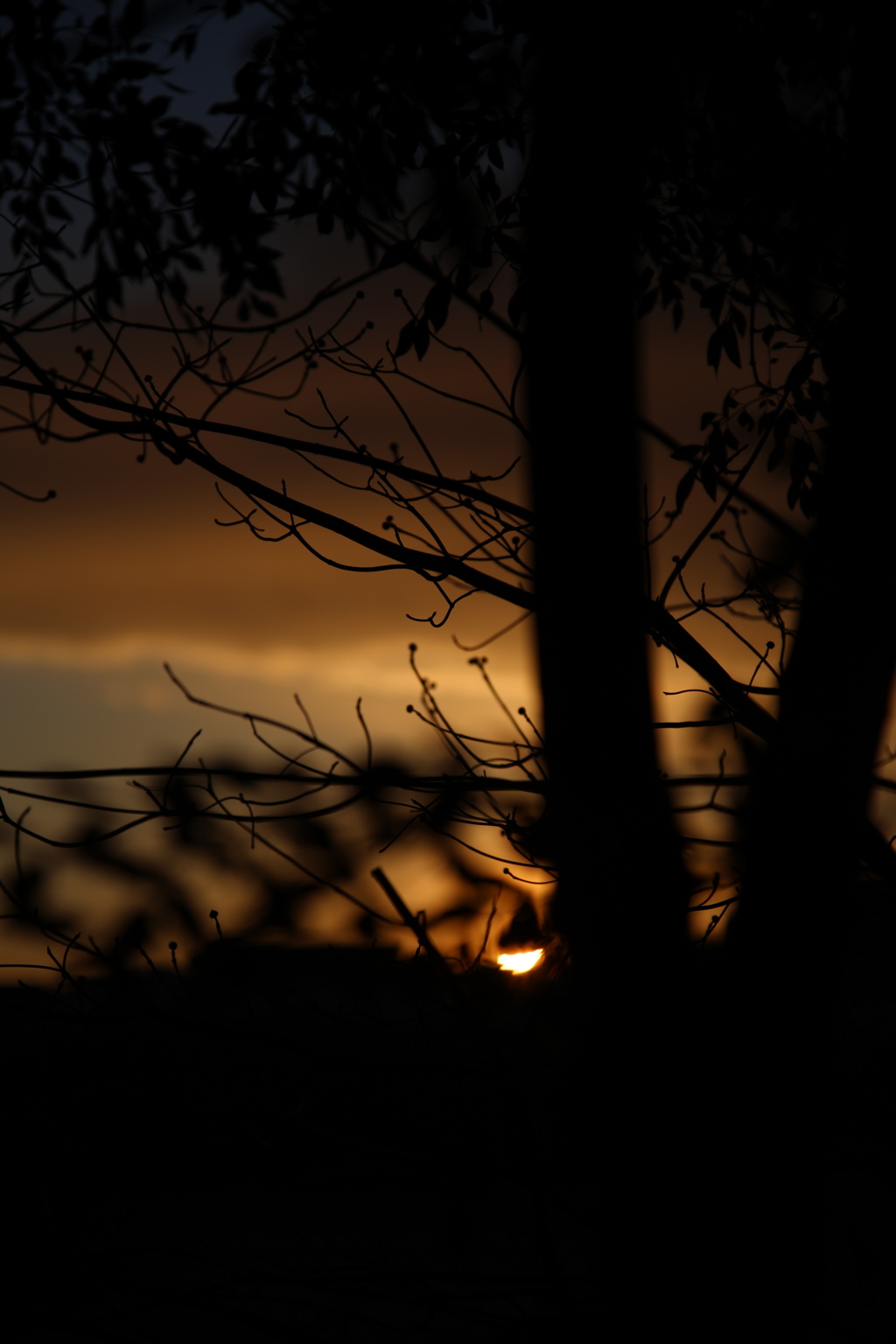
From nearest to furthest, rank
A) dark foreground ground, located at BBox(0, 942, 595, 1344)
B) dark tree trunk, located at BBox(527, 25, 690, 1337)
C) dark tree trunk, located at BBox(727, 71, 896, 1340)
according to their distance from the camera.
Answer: dark tree trunk, located at BBox(727, 71, 896, 1340) → dark tree trunk, located at BBox(527, 25, 690, 1337) → dark foreground ground, located at BBox(0, 942, 595, 1344)

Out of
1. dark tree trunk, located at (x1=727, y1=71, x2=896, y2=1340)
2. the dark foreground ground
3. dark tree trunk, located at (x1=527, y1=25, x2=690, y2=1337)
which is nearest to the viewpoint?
dark tree trunk, located at (x1=727, y1=71, x2=896, y2=1340)

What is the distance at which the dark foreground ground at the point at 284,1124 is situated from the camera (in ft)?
10.4

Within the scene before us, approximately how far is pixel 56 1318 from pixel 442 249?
13.3 ft

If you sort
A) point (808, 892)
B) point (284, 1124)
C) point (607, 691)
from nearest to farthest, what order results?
1. point (808, 892)
2. point (607, 691)
3. point (284, 1124)

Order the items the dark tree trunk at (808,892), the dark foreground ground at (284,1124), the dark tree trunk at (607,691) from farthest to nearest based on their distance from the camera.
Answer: the dark foreground ground at (284,1124) < the dark tree trunk at (607,691) < the dark tree trunk at (808,892)

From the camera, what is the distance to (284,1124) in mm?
3426

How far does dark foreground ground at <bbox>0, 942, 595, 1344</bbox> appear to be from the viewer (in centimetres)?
317

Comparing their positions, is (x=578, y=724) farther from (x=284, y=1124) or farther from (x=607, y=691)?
(x=284, y=1124)

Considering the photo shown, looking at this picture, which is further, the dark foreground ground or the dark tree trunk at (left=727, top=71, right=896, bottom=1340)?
the dark foreground ground

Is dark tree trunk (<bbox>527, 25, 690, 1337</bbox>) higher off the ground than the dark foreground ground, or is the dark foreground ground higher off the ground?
dark tree trunk (<bbox>527, 25, 690, 1337</bbox>)

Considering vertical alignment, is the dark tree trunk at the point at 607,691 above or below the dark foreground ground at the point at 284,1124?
above

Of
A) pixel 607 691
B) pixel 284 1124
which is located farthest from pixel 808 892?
pixel 284 1124

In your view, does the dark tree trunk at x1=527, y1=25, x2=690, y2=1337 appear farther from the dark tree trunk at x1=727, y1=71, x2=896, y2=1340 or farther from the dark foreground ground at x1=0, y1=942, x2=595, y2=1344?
the dark foreground ground at x1=0, y1=942, x2=595, y2=1344

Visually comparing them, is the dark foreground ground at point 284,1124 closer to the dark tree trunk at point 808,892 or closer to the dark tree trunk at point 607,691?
the dark tree trunk at point 607,691
